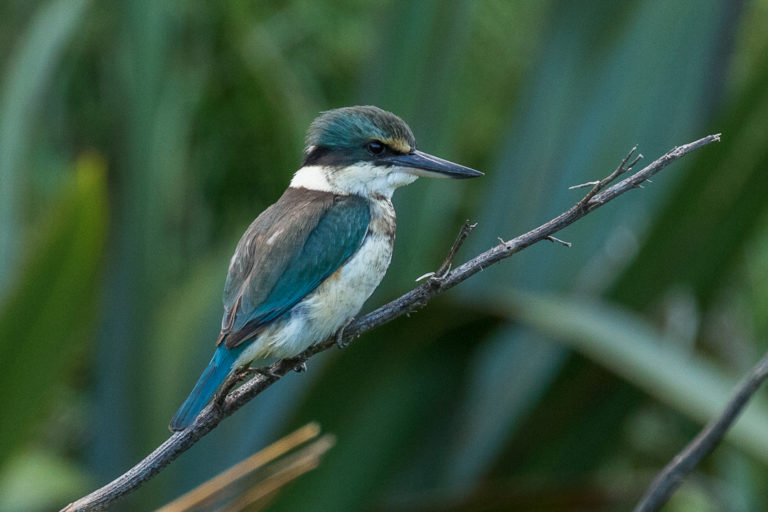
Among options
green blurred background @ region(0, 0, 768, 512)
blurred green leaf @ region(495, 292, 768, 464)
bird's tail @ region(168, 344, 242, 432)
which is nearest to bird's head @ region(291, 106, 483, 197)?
bird's tail @ region(168, 344, 242, 432)

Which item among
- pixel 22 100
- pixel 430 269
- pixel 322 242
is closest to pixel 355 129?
pixel 322 242

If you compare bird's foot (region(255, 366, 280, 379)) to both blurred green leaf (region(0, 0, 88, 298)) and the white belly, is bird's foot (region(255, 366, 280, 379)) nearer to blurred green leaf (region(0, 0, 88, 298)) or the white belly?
the white belly

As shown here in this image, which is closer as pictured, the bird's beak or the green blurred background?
the bird's beak

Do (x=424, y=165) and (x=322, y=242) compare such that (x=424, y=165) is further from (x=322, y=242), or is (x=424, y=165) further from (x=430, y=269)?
(x=430, y=269)

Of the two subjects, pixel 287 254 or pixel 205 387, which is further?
pixel 287 254

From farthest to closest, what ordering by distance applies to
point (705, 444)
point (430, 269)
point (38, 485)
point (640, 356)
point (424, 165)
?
point (430, 269) < point (38, 485) < point (640, 356) < point (424, 165) < point (705, 444)

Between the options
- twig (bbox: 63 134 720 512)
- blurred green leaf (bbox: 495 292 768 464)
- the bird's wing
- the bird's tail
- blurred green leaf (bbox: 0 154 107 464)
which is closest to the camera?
twig (bbox: 63 134 720 512)
